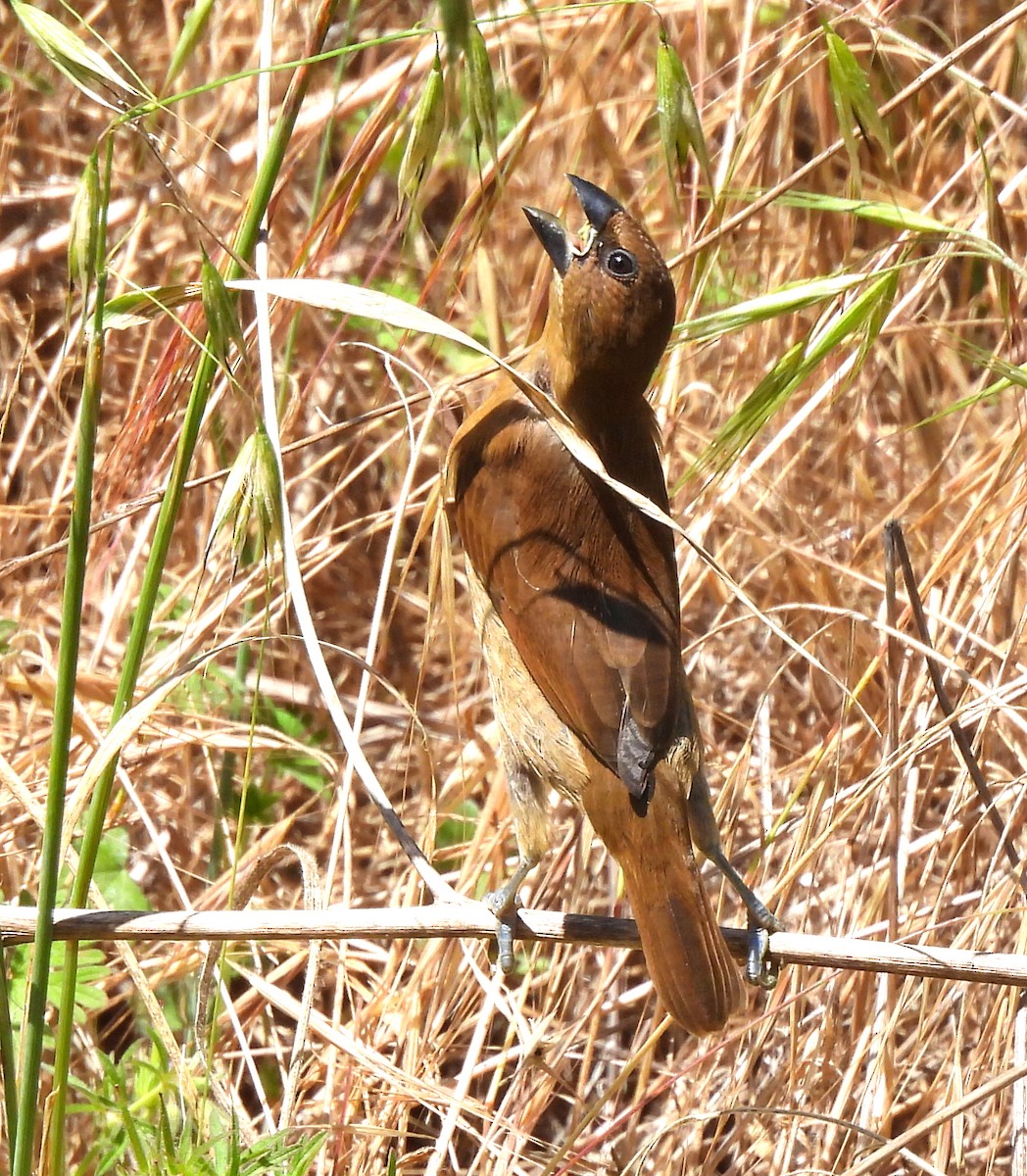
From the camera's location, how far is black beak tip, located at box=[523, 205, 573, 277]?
2752 mm

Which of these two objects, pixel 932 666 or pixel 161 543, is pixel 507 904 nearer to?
pixel 932 666

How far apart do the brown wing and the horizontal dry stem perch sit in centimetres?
48

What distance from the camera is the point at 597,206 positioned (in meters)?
2.64

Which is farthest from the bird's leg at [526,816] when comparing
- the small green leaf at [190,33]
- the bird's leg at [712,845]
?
the small green leaf at [190,33]

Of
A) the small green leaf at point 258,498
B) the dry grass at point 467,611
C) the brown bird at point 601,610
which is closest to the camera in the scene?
the small green leaf at point 258,498

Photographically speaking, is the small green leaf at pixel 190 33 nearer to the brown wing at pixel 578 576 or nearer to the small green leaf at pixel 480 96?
the small green leaf at pixel 480 96

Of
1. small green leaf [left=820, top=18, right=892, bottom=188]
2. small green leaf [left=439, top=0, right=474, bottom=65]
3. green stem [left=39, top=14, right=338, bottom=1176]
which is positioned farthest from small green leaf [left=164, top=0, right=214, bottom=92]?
small green leaf [left=820, top=18, right=892, bottom=188]

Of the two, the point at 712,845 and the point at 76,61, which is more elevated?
the point at 76,61

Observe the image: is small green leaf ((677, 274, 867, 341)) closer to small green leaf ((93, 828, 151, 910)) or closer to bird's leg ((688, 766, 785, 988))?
bird's leg ((688, 766, 785, 988))

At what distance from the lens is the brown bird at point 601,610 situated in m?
2.27

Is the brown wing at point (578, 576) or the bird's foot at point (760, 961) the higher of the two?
the brown wing at point (578, 576)

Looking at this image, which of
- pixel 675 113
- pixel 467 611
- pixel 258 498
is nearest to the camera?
pixel 258 498

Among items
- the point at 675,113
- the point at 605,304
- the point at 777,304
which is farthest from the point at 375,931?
the point at 605,304

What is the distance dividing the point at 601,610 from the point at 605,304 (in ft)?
2.02
